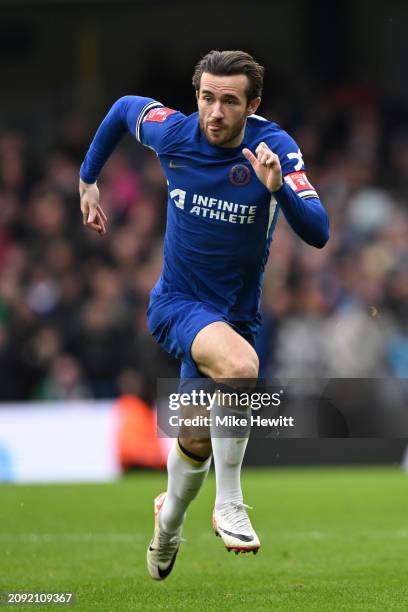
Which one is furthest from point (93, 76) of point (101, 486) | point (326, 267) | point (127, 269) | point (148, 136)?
point (148, 136)

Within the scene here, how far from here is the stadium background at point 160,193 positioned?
618 inches

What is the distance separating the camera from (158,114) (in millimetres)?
7273

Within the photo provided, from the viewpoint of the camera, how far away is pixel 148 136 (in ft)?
23.8

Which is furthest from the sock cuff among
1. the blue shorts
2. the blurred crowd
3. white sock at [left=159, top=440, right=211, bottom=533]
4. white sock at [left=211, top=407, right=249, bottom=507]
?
the blurred crowd

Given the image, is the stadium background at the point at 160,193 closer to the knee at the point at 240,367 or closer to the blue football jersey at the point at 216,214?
the blue football jersey at the point at 216,214

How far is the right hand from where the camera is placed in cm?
736

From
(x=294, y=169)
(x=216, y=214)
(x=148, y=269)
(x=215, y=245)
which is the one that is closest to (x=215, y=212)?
(x=216, y=214)

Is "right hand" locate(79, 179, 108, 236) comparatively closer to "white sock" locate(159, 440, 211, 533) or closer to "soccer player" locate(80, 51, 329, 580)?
"soccer player" locate(80, 51, 329, 580)

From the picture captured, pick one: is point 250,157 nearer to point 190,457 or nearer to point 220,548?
point 190,457

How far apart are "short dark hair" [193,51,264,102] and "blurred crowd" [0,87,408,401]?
719 cm

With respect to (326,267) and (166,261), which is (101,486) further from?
(166,261)

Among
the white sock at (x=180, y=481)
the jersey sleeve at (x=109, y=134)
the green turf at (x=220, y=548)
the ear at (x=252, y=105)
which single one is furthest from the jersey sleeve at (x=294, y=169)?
the green turf at (x=220, y=548)

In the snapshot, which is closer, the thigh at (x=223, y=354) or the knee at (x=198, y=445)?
the thigh at (x=223, y=354)

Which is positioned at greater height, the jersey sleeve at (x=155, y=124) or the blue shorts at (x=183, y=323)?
the jersey sleeve at (x=155, y=124)
